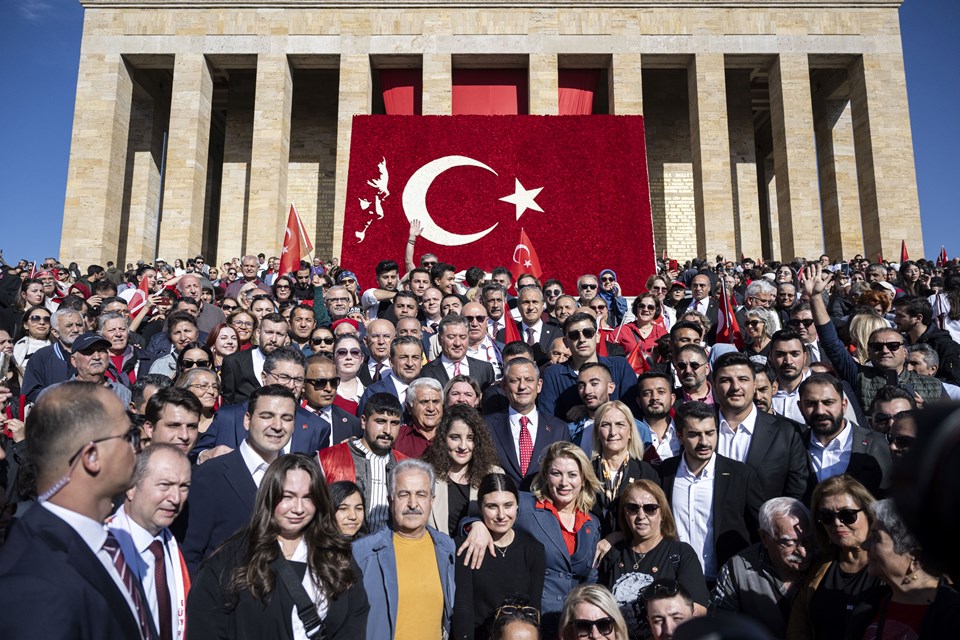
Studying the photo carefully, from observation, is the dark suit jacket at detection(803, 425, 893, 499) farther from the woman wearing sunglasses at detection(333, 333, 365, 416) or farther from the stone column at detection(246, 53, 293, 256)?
the stone column at detection(246, 53, 293, 256)

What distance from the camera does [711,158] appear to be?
2528cm

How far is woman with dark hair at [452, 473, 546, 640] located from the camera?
431 cm

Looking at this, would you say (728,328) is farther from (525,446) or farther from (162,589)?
(162,589)

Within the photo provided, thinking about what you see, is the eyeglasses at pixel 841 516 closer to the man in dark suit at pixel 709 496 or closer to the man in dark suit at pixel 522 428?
the man in dark suit at pixel 709 496

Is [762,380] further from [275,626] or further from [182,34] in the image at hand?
[182,34]

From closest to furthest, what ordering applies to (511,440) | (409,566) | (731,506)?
1. (409,566)
2. (731,506)
3. (511,440)

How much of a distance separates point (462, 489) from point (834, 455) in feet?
8.20

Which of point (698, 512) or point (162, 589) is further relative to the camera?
point (698, 512)

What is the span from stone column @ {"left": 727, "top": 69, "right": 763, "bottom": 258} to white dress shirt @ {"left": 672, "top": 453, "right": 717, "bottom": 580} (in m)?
24.4

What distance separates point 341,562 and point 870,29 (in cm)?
2903

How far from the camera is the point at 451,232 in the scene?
16766 millimetres

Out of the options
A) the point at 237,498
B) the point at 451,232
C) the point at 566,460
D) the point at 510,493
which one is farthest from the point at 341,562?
the point at 451,232

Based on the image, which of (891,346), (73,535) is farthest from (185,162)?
(73,535)

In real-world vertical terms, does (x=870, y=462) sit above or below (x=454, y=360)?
below
